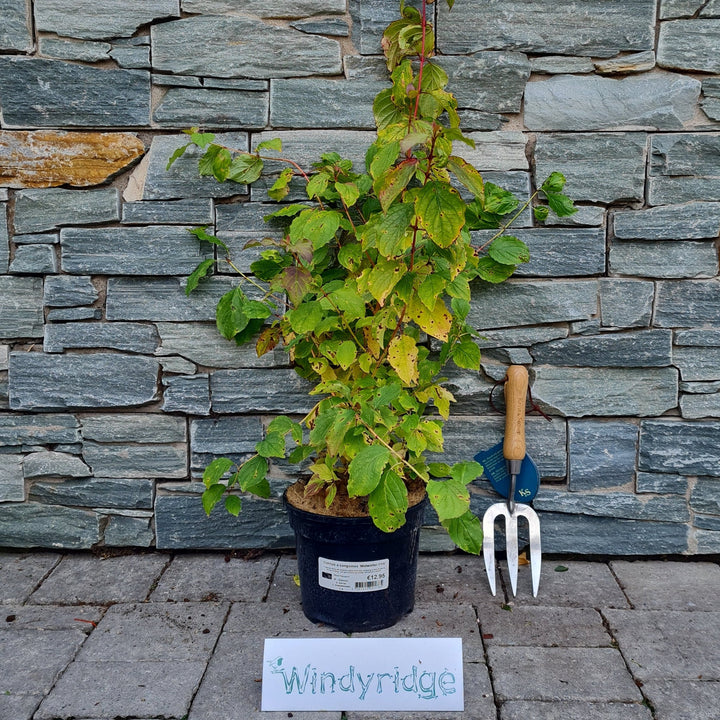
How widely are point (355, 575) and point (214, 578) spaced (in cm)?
51

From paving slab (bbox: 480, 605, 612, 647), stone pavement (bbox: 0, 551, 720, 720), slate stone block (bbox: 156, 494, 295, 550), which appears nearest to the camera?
stone pavement (bbox: 0, 551, 720, 720)

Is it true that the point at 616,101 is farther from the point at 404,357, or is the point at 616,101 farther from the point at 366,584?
the point at 366,584

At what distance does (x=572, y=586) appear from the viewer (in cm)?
194

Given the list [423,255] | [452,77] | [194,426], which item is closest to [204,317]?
[194,426]

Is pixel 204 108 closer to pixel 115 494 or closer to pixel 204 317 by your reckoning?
pixel 204 317

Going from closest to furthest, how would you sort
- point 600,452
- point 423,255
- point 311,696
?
1. point 311,696
2. point 423,255
3. point 600,452

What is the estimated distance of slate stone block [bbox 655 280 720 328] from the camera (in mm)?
1980

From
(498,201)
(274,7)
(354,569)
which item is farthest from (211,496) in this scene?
(274,7)

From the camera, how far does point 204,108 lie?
195cm

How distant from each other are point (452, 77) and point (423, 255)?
0.63 m

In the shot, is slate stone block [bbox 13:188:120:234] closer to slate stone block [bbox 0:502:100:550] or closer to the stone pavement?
slate stone block [bbox 0:502:100:550]

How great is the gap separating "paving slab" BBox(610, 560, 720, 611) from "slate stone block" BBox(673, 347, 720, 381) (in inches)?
22.1

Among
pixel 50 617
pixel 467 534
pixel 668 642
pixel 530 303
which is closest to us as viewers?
pixel 467 534

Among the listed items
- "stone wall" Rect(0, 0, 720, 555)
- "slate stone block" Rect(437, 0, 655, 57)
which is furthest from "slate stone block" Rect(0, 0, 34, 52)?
"slate stone block" Rect(437, 0, 655, 57)
